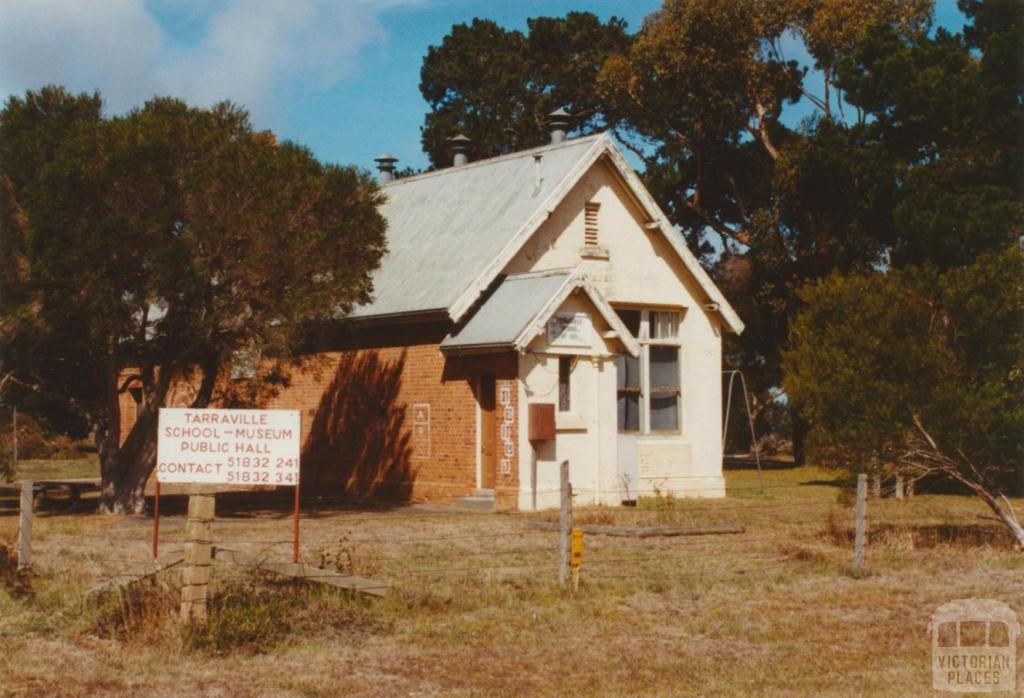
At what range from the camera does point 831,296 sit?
83.5ft

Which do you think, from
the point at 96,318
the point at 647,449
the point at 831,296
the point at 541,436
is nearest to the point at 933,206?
the point at 831,296

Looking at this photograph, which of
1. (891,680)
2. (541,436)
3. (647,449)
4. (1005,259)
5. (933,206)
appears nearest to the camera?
(891,680)

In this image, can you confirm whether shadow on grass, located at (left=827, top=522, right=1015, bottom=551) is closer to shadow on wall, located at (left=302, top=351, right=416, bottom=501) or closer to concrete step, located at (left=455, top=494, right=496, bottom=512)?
concrete step, located at (left=455, top=494, right=496, bottom=512)

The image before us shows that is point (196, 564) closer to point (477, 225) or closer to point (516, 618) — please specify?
point (516, 618)

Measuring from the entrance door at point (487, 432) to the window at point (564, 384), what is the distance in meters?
1.22

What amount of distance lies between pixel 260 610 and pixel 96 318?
978 cm

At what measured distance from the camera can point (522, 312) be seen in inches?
940

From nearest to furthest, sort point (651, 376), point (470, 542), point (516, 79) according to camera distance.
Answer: point (470, 542)
point (651, 376)
point (516, 79)

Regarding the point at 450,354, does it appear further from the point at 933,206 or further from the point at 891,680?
the point at 891,680

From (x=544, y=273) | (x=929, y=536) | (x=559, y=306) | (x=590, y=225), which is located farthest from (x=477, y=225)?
(x=929, y=536)

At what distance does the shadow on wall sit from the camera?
87.2ft

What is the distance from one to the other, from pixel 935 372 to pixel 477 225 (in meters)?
12.2

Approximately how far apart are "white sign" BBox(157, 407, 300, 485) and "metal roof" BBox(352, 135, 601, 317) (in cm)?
1232

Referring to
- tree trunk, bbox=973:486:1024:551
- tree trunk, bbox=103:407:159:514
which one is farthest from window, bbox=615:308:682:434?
tree trunk, bbox=973:486:1024:551
